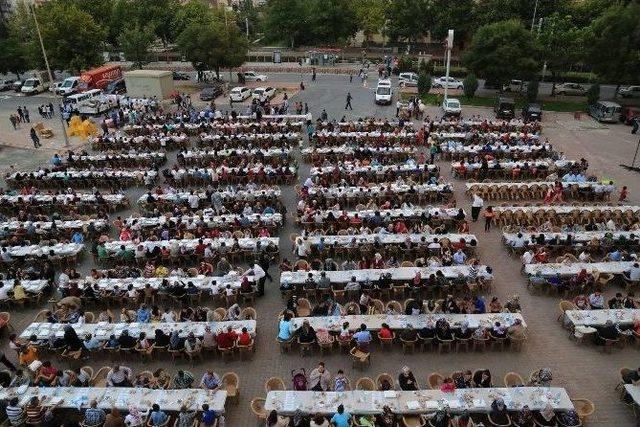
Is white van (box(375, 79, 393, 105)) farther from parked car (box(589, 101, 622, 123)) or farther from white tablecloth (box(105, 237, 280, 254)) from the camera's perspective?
white tablecloth (box(105, 237, 280, 254))

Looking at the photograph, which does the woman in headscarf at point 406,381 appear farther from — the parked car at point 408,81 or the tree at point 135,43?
the tree at point 135,43

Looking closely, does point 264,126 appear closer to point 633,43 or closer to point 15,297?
point 15,297

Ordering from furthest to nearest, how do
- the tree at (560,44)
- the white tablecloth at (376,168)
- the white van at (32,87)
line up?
the white van at (32,87) < the tree at (560,44) < the white tablecloth at (376,168)

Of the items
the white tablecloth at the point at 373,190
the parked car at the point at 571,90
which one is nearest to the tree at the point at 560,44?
the parked car at the point at 571,90

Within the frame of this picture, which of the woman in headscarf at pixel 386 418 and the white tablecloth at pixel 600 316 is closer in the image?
the woman in headscarf at pixel 386 418

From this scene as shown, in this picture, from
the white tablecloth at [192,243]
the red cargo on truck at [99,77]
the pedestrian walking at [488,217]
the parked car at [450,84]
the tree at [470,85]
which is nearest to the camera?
the white tablecloth at [192,243]

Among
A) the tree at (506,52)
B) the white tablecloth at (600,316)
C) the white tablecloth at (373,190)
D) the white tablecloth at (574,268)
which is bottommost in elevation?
the white tablecloth at (600,316)
